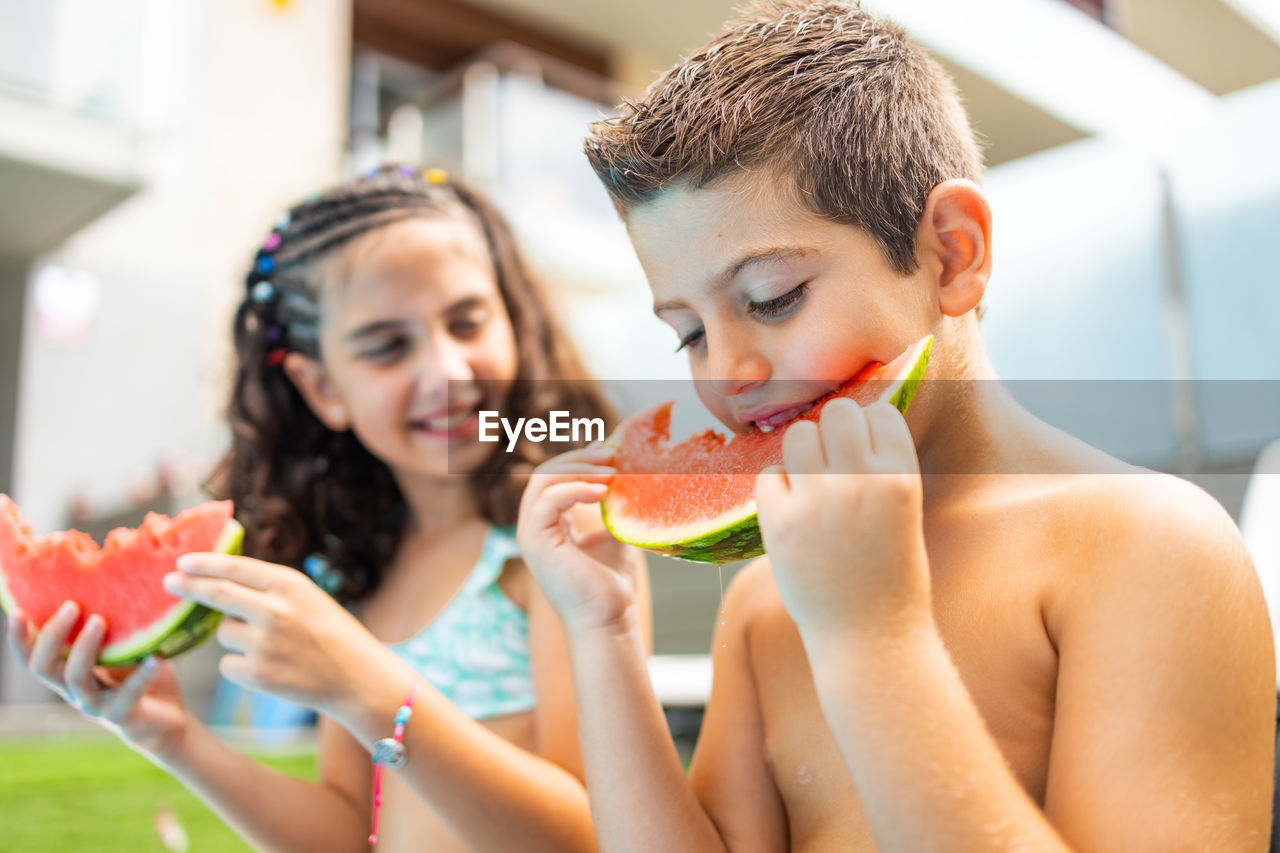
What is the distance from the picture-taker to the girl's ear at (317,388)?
145 centimetres

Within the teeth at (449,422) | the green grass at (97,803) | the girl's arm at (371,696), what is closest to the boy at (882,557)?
the girl's arm at (371,696)

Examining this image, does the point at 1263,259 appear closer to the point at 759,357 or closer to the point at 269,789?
the point at 759,357

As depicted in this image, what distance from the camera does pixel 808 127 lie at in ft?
2.61

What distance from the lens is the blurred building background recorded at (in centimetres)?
114

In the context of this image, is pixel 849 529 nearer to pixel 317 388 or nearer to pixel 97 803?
pixel 317 388

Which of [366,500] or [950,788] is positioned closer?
[950,788]

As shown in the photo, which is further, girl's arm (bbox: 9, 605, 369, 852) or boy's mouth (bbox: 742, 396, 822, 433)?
girl's arm (bbox: 9, 605, 369, 852)

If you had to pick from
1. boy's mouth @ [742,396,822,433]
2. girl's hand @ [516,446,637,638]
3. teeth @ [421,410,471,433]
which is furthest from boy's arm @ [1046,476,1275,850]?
teeth @ [421,410,471,433]

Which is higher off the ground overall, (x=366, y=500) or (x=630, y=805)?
(x=366, y=500)

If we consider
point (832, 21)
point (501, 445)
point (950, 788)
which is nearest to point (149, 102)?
point (501, 445)

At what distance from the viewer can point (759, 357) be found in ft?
2.51

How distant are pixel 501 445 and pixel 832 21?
68 cm

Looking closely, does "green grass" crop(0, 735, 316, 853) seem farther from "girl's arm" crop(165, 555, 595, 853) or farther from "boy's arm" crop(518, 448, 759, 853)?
"boy's arm" crop(518, 448, 759, 853)

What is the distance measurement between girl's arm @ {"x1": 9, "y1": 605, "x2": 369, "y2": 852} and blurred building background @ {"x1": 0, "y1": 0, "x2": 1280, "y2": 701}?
193 millimetres
